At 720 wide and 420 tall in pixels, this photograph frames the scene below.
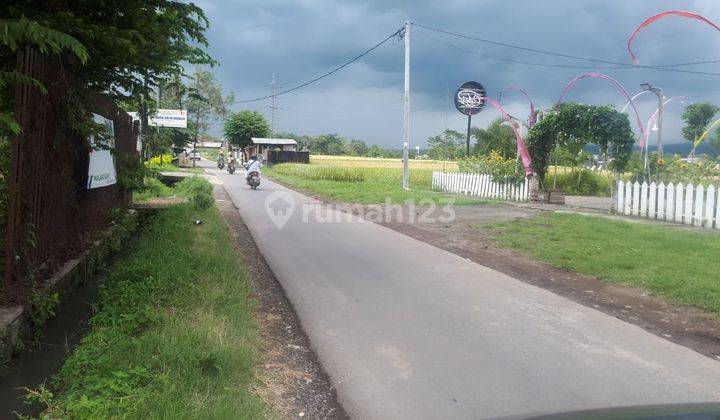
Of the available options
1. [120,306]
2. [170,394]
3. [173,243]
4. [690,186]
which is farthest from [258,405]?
[690,186]

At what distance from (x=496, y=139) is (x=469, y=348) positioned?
3145 centimetres

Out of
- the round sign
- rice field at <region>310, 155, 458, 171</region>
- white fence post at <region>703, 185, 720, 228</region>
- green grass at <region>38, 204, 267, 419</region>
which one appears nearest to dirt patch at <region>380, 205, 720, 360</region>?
green grass at <region>38, 204, 267, 419</region>

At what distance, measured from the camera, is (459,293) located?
21.6ft

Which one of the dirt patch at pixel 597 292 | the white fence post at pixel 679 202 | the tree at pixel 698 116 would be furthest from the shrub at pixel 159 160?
the tree at pixel 698 116

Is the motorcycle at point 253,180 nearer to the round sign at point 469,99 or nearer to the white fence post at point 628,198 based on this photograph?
the round sign at point 469,99

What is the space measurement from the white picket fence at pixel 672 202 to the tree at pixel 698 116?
84.4 ft

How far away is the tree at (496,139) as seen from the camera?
3353 centimetres

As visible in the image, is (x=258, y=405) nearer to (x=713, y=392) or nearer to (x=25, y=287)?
(x=25, y=287)

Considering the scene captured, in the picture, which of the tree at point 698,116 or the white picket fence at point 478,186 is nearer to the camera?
the white picket fence at point 478,186

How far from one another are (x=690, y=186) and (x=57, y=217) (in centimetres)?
1292

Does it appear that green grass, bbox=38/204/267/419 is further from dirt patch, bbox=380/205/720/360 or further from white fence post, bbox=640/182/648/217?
white fence post, bbox=640/182/648/217

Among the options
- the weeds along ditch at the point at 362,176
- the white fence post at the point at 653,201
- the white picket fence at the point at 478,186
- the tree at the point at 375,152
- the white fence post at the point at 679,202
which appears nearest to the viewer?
the white fence post at the point at 679,202

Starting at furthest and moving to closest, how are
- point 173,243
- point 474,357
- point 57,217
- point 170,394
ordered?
1. point 173,243
2. point 57,217
3. point 474,357
4. point 170,394

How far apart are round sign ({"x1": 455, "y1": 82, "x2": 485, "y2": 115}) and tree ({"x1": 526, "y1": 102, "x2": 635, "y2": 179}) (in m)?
8.18
